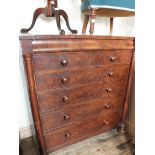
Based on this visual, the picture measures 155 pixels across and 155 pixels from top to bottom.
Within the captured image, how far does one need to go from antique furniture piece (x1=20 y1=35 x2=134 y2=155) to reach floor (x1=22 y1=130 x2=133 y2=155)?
15 cm

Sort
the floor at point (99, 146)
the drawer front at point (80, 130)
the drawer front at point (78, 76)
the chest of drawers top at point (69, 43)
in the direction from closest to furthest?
1. the chest of drawers top at point (69, 43)
2. the drawer front at point (78, 76)
3. the drawer front at point (80, 130)
4. the floor at point (99, 146)

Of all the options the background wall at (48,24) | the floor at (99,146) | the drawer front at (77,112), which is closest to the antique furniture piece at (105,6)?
the background wall at (48,24)

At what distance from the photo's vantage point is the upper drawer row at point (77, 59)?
Answer: 3.40 feet

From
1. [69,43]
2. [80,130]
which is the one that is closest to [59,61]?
[69,43]

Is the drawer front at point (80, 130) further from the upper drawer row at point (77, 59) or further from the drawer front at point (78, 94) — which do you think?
the upper drawer row at point (77, 59)

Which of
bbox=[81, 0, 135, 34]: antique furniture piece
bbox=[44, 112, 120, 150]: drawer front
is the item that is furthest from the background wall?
bbox=[44, 112, 120, 150]: drawer front

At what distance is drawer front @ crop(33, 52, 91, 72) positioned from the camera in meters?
1.03

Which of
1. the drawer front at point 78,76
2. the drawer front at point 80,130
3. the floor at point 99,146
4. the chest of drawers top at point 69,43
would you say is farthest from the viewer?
the floor at point 99,146

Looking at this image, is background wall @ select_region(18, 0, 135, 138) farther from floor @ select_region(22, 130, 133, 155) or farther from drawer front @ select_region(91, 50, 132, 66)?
drawer front @ select_region(91, 50, 132, 66)

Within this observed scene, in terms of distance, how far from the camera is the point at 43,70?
3.45 feet

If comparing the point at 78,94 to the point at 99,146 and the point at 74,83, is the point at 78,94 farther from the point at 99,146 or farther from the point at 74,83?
the point at 99,146

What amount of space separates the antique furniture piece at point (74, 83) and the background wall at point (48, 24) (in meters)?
0.37
